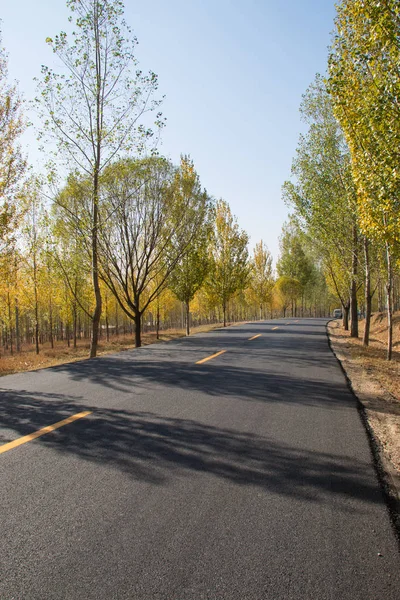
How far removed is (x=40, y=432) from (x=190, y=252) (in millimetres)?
21555

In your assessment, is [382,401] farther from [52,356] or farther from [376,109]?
[52,356]

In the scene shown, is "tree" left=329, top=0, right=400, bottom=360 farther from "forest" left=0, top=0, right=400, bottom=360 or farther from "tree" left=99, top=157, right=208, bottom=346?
"tree" left=99, top=157, right=208, bottom=346

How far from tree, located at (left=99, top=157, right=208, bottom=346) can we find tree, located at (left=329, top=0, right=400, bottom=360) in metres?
10.5

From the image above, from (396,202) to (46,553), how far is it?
27.2 ft

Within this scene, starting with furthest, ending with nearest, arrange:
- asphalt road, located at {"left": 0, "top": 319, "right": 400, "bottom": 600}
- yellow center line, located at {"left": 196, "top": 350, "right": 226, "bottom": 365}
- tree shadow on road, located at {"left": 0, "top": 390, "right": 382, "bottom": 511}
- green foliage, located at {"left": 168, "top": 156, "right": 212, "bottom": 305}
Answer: green foliage, located at {"left": 168, "top": 156, "right": 212, "bottom": 305} < yellow center line, located at {"left": 196, "top": 350, "right": 226, "bottom": 365} < tree shadow on road, located at {"left": 0, "top": 390, "right": 382, "bottom": 511} < asphalt road, located at {"left": 0, "top": 319, "right": 400, "bottom": 600}

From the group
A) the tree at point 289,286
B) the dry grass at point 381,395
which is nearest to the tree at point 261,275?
the tree at point 289,286

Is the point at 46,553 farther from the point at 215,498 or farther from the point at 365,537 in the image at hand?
the point at 365,537

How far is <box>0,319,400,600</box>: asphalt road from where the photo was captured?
7.25ft

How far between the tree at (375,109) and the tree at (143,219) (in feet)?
34.6

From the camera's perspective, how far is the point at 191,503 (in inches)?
118

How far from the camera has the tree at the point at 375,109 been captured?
7068 millimetres

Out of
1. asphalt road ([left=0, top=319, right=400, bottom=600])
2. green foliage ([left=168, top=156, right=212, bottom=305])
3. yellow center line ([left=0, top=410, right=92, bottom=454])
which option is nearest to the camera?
asphalt road ([left=0, top=319, right=400, bottom=600])

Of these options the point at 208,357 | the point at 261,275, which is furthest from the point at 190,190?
the point at 261,275

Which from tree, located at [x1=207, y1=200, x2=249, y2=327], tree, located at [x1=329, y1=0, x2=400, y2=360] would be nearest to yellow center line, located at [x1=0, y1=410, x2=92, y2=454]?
tree, located at [x1=329, y1=0, x2=400, y2=360]
